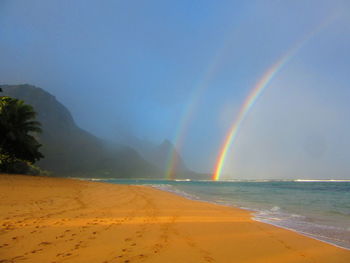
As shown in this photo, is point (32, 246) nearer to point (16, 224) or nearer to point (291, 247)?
point (16, 224)

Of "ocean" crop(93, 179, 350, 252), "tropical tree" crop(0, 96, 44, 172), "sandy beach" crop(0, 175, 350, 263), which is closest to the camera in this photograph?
"sandy beach" crop(0, 175, 350, 263)

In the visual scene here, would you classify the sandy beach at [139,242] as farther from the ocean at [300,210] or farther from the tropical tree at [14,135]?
the tropical tree at [14,135]

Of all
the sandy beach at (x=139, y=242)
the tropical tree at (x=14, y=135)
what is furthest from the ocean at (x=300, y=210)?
the tropical tree at (x=14, y=135)

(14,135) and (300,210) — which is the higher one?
(14,135)

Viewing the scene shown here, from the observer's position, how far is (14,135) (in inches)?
1390

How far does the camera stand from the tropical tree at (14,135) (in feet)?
114

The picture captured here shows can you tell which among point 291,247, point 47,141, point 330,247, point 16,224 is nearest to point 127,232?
point 16,224

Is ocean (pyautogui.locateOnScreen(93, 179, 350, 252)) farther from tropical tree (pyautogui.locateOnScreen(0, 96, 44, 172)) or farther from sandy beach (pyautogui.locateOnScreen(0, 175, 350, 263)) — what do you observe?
tropical tree (pyautogui.locateOnScreen(0, 96, 44, 172))

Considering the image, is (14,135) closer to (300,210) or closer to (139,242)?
(300,210)

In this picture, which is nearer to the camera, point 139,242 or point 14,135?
point 139,242

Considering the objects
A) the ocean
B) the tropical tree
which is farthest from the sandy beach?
the tropical tree

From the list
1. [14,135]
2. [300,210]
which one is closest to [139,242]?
[300,210]

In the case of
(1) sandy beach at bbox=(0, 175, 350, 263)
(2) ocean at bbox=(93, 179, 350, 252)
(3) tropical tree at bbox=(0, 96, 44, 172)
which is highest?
(3) tropical tree at bbox=(0, 96, 44, 172)

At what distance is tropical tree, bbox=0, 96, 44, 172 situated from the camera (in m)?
34.8
